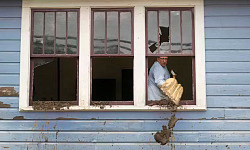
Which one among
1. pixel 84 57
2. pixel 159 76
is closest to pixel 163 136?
pixel 159 76

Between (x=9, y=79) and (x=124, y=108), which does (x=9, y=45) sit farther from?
(x=124, y=108)

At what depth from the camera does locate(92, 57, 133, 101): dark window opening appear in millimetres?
8273

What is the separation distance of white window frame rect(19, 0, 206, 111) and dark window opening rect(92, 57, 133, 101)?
119 inches

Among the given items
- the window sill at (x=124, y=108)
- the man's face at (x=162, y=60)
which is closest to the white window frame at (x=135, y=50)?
the window sill at (x=124, y=108)

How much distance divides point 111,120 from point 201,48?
1968 millimetres

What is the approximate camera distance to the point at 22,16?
475 centimetres

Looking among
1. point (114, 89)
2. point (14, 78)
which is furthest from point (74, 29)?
point (114, 89)

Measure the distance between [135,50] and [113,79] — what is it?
16.7ft

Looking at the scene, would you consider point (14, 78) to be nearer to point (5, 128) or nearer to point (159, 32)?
point (5, 128)

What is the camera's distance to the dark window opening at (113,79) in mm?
8273

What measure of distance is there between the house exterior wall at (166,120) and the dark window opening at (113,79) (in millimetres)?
3191

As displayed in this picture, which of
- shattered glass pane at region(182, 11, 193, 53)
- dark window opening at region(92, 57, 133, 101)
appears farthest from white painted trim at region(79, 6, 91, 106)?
dark window opening at region(92, 57, 133, 101)

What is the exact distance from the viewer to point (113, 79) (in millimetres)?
9695

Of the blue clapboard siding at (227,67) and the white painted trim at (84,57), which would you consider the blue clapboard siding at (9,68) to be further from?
the blue clapboard siding at (227,67)
